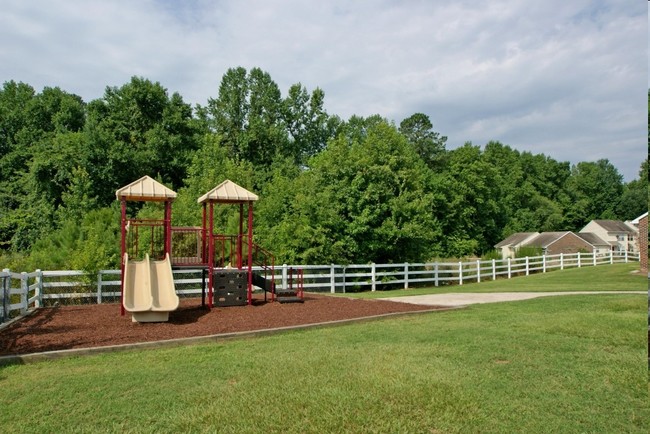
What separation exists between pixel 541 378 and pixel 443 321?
4652 millimetres

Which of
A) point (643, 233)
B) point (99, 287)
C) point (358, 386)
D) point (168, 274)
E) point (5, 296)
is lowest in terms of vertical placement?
point (358, 386)

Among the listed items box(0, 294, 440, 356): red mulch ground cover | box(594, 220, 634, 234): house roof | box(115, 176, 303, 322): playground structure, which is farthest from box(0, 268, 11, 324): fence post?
box(594, 220, 634, 234): house roof

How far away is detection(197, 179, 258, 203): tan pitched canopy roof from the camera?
13914 millimetres

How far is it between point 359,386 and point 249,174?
26577 millimetres

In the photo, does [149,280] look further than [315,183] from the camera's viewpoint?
No

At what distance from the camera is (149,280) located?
465 inches

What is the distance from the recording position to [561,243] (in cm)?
5503

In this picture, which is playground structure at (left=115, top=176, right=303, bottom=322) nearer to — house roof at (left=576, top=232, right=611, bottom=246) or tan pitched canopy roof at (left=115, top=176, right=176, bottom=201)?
tan pitched canopy roof at (left=115, top=176, right=176, bottom=201)

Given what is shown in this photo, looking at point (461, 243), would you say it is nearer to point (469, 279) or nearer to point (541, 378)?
point (469, 279)

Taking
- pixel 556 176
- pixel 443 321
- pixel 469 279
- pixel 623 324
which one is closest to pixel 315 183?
pixel 469 279

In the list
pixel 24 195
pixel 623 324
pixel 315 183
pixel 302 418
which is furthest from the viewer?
pixel 24 195

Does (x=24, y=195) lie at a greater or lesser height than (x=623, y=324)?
greater

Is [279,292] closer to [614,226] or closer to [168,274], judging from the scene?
[168,274]

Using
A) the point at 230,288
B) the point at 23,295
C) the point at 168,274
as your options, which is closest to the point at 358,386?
the point at 168,274
